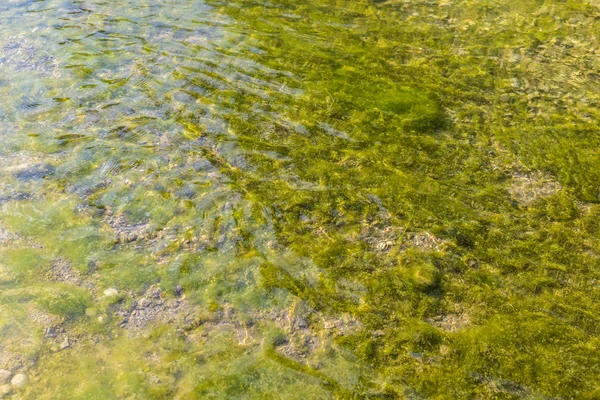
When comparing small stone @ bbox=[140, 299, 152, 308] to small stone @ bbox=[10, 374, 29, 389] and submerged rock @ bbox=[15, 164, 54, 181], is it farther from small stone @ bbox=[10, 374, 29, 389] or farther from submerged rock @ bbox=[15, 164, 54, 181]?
submerged rock @ bbox=[15, 164, 54, 181]

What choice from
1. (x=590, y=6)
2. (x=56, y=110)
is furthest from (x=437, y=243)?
(x=590, y=6)

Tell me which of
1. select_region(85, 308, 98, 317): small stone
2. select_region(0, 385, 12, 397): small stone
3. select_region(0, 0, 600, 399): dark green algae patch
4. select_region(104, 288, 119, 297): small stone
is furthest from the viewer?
select_region(104, 288, 119, 297): small stone

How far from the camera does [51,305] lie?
3.44 m

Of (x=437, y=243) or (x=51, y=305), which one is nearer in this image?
(x=51, y=305)

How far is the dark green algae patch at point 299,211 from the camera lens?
10.1ft

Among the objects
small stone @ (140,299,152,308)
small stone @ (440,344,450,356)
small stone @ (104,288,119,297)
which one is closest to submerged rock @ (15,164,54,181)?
small stone @ (104,288,119,297)

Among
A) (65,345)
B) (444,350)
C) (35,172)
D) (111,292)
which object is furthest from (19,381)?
(444,350)

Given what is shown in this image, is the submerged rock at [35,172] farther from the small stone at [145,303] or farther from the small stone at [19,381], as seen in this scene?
the small stone at [19,381]

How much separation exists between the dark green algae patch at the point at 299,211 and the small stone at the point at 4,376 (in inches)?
2.0

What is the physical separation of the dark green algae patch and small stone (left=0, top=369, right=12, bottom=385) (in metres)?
0.05

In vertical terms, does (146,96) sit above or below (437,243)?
above

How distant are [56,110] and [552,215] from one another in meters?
4.80

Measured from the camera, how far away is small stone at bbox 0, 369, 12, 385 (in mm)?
2998

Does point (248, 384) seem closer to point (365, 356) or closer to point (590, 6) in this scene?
point (365, 356)
